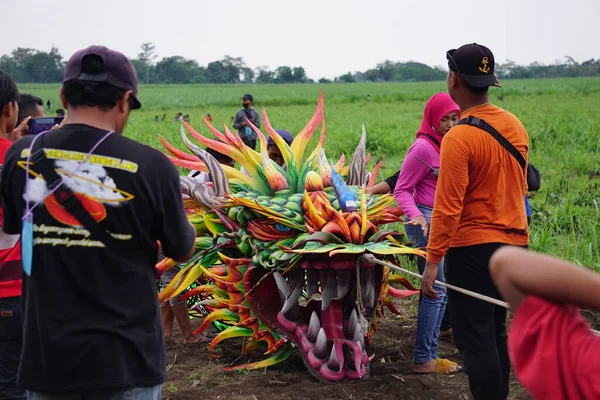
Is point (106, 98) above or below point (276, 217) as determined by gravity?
above

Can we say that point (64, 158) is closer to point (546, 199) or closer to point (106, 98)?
point (106, 98)

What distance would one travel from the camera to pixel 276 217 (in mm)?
4922

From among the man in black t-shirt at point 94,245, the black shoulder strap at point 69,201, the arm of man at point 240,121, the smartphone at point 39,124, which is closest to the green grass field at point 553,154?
the arm of man at point 240,121

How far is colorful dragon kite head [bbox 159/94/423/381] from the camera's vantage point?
466cm

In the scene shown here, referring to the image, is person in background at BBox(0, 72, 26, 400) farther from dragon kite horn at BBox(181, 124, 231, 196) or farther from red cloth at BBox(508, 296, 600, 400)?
red cloth at BBox(508, 296, 600, 400)

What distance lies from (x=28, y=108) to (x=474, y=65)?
7.86 ft

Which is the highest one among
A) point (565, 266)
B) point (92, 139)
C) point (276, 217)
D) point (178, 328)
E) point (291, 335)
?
point (92, 139)

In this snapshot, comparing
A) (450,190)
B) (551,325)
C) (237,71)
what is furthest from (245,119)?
(237,71)

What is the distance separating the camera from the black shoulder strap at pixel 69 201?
8.27ft

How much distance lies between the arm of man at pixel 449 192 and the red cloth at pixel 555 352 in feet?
6.06

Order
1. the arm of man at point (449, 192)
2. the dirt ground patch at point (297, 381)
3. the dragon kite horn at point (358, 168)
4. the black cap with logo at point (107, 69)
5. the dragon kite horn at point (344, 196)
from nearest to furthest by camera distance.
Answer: the black cap with logo at point (107, 69)
the arm of man at point (449, 192)
the dragon kite horn at point (344, 196)
the dirt ground patch at point (297, 381)
the dragon kite horn at point (358, 168)

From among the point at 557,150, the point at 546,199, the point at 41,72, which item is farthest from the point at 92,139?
the point at 41,72

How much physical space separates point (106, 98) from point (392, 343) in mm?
3862

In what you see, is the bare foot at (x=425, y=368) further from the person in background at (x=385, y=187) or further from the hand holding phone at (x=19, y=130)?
the hand holding phone at (x=19, y=130)
